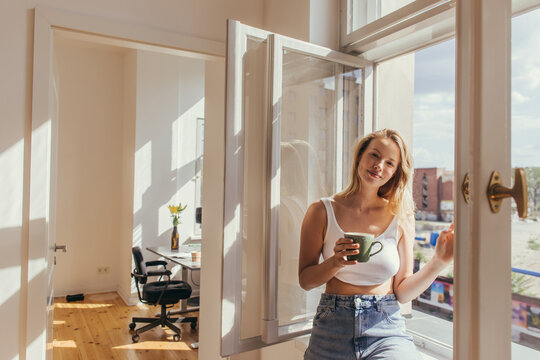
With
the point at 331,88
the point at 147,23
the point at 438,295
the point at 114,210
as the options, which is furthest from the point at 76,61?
the point at 438,295

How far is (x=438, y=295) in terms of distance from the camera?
2.71m

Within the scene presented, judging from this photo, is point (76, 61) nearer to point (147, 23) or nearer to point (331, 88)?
point (147, 23)

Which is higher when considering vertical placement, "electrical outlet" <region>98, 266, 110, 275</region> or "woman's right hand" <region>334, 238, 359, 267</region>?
"woman's right hand" <region>334, 238, 359, 267</region>

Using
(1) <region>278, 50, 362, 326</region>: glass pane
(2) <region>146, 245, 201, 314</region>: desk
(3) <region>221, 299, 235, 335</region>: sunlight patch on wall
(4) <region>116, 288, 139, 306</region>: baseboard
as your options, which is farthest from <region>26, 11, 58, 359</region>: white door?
(4) <region>116, 288, 139, 306</region>: baseboard

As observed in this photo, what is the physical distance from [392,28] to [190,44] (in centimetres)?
106

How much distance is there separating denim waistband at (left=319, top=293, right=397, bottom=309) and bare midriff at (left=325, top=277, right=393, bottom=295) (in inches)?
0.9

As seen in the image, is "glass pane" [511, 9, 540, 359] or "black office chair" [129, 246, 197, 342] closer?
"glass pane" [511, 9, 540, 359]

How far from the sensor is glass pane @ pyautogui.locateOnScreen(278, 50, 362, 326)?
182 centimetres

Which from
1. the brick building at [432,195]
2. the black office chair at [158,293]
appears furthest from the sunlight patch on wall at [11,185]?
the brick building at [432,195]

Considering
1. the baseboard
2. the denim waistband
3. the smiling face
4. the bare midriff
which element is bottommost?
the baseboard

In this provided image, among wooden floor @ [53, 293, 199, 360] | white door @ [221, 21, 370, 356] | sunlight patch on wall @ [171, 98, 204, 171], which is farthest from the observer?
sunlight patch on wall @ [171, 98, 204, 171]

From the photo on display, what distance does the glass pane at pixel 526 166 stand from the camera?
880mm

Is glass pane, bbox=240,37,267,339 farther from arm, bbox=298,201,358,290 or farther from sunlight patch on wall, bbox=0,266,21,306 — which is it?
sunlight patch on wall, bbox=0,266,21,306

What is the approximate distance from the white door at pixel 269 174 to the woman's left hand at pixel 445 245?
2.22 feet
